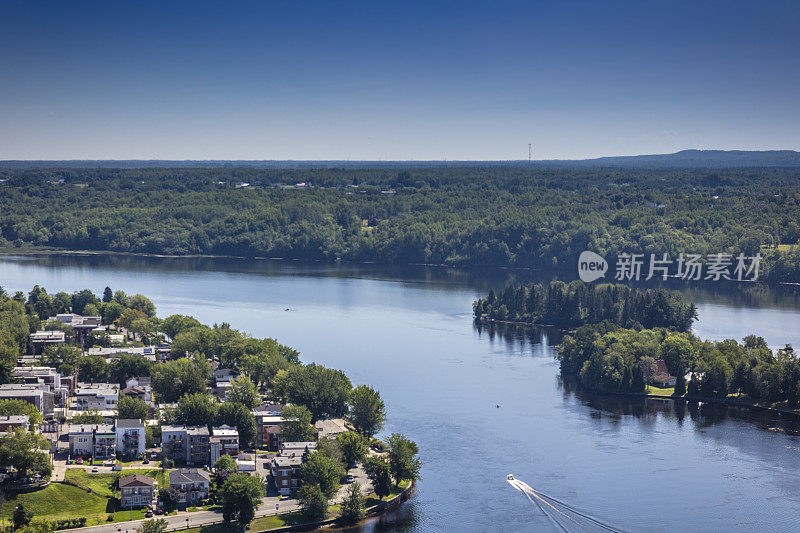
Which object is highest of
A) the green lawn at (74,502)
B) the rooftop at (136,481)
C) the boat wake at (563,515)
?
the rooftop at (136,481)

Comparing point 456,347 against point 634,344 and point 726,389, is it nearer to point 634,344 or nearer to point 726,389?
point 634,344

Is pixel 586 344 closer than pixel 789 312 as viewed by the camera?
Yes

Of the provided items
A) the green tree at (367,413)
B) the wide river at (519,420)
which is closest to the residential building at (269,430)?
the green tree at (367,413)

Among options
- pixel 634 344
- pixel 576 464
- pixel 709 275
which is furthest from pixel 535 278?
pixel 576 464

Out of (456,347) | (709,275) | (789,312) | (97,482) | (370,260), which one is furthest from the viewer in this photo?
(370,260)

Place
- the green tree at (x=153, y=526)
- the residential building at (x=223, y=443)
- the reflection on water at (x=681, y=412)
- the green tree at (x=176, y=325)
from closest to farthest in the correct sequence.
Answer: the green tree at (x=153, y=526), the residential building at (x=223, y=443), the reflection on water at (x=681, y=412), the green tree at (x=176, y=325)

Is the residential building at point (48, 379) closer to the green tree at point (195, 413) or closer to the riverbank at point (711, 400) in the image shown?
the green tree at point (195, 413)

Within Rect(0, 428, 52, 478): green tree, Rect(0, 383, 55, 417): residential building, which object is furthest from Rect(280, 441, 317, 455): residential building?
Rect(0, 383, 55, 417): residential building

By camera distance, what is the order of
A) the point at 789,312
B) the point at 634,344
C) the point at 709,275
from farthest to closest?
the point at 709,275 < the point at 789,312 < the point at 634,344
